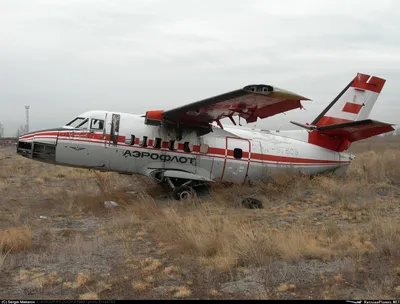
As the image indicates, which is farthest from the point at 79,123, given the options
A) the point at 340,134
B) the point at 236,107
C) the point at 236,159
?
the point at 340,134

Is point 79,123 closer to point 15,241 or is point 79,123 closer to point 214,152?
point 214,152

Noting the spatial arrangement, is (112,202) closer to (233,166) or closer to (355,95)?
(233,166)

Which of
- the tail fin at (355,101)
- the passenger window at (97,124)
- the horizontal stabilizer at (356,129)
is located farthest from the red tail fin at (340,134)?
the passenger window at (97,124)

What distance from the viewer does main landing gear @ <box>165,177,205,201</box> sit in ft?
46.6

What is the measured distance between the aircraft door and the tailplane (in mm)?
3447

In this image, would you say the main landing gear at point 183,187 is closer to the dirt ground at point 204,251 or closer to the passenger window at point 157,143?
the dirt ground at point 204,251

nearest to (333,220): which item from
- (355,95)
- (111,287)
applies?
(111,287)

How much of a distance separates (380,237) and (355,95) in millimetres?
11083

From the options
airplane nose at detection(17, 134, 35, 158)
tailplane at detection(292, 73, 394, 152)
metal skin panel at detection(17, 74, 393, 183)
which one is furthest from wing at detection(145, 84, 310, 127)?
airplane nose at detection(17, 134, 35, 158)

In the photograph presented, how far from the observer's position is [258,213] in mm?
11250

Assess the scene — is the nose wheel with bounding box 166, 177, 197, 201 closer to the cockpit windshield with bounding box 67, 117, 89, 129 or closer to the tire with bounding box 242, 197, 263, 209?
the tire with bounding box 242, 197, 263, 209

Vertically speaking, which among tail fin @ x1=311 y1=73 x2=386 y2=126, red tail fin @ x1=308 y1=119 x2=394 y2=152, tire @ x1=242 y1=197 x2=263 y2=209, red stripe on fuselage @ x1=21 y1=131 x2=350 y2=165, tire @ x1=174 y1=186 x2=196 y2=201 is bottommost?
tire @ x1=174 y1=186 x2=196 y2=201

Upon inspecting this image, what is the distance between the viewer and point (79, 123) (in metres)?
14.2

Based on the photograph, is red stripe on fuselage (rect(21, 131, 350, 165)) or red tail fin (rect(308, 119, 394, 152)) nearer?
red stripe on fuselage (rect(21, 131, 350, 165))
